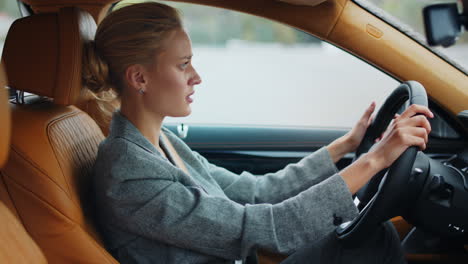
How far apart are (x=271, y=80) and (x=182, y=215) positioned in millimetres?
5117

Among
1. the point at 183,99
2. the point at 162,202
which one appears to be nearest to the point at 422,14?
the point at 183,99

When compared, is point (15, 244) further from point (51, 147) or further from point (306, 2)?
point (306, 2)

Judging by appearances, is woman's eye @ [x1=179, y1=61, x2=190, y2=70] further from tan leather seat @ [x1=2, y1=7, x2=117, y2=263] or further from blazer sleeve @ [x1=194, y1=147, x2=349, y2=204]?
blazer sleeve @ [x1=194, y1=147, x2=349, y2=204]

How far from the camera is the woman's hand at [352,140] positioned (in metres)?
1.90

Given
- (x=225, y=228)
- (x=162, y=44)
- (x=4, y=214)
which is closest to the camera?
(x=4, y=214)

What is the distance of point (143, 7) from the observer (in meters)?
1.55

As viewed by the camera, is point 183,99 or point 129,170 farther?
point 183,99

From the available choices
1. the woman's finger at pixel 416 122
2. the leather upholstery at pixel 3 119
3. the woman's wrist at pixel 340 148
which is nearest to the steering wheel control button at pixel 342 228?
the woman's finger at pixel 416 122

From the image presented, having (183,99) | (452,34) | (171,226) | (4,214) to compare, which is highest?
(452,34)

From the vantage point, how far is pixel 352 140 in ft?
6.30

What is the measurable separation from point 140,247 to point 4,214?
391 millimetres

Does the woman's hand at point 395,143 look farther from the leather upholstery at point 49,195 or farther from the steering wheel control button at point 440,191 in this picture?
the leather upholstery at point 49,195

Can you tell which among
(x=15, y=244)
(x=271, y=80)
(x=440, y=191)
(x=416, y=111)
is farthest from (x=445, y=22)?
(x=271, y=80)

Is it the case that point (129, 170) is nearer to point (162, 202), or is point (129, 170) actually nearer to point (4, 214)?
point (162, 202)
